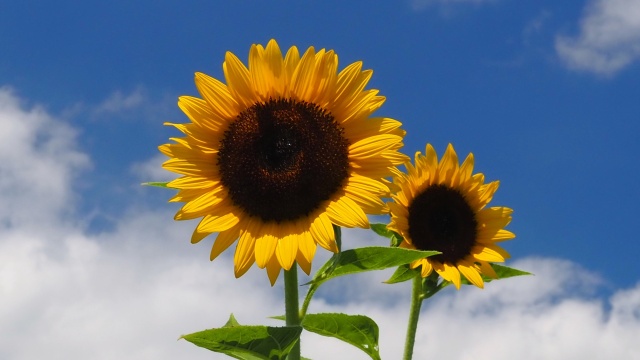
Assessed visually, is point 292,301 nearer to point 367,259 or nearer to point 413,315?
point 367,259

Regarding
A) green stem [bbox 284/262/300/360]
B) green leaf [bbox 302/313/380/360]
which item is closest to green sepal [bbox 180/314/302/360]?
green stem [bbox 284/262/300/360]

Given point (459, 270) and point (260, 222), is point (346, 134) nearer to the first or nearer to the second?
point (260, 222)

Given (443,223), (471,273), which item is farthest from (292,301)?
(443,223)

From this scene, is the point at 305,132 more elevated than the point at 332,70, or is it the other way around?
the point at 332,70

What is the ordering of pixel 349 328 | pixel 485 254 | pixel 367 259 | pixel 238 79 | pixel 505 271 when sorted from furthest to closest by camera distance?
pixel 485 254, pixel 505 271, pixel 349 328, pixel 238 79, pixel 367 259

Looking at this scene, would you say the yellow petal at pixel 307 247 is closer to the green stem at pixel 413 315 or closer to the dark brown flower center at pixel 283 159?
the dark brown flower center at pixel 283 159

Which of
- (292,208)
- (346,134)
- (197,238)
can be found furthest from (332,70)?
(197,238)

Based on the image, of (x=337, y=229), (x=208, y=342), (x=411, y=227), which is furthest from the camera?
(x=411, y=227)
